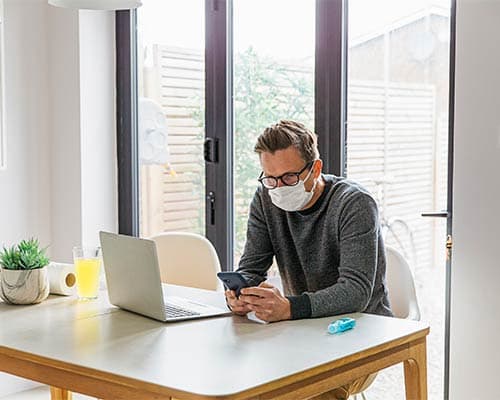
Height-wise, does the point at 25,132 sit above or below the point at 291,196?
above

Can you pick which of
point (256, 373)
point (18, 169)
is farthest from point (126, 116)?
point (256, 373)

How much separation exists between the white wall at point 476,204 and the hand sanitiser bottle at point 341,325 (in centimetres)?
75

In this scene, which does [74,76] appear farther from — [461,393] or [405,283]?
[461,393]

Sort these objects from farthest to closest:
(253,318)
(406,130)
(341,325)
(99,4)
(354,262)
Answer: (406,130), (99,4), (354,262), (253,318), (341,325)

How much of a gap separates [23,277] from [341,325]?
978 millimetres

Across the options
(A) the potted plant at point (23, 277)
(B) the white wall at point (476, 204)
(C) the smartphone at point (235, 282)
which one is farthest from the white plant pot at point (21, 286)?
(B) the white wall at point (476, 204)

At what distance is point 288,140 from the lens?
8.13 ft

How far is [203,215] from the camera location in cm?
384

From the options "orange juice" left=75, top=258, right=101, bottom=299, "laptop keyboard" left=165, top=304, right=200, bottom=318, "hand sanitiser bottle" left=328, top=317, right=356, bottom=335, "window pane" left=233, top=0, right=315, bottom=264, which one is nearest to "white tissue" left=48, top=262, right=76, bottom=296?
"orange juice" left=75, top=258, right=101, bottom=299

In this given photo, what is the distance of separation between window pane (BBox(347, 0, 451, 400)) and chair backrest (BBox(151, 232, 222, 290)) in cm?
66

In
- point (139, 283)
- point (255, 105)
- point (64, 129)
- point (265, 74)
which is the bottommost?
point (139, 283)

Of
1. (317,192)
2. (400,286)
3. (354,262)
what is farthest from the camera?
(400,286)

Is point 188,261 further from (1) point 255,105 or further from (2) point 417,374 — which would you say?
(2) point 417,374

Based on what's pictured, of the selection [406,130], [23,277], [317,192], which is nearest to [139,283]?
[23,277]
